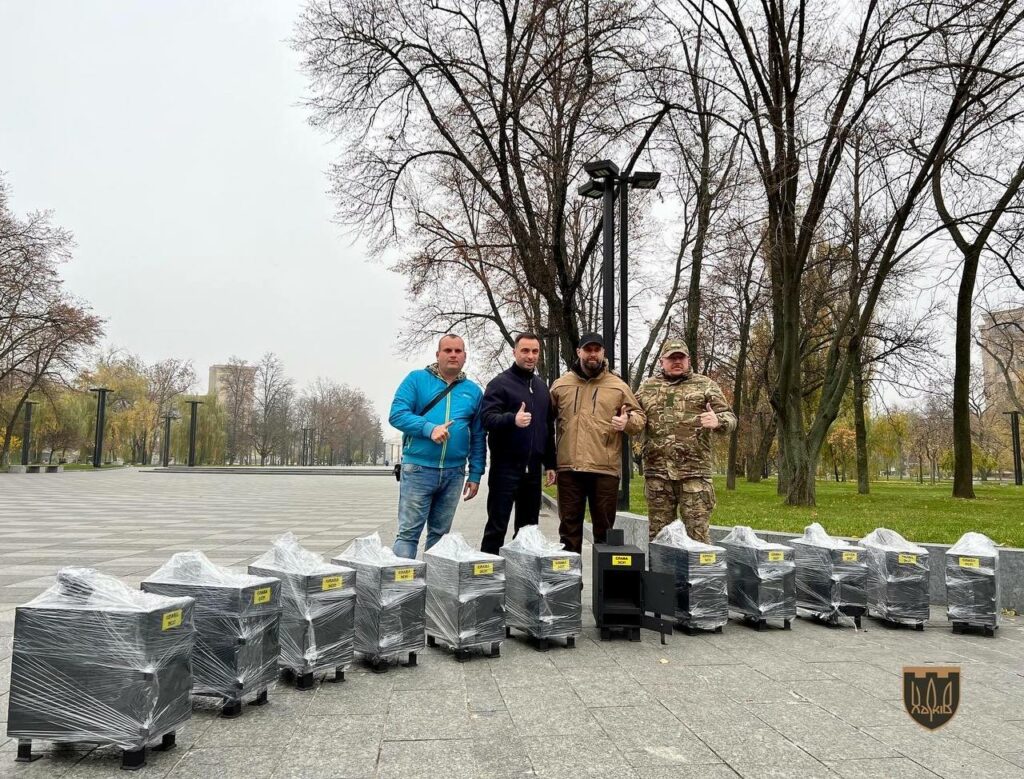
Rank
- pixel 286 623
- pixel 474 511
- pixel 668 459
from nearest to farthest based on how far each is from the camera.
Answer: pixel 286 623 → pixel 668 459 → pixel 474 511

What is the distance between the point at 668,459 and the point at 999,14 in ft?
28.9

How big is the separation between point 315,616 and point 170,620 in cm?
91

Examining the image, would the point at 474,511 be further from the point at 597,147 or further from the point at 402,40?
the point at 402,40

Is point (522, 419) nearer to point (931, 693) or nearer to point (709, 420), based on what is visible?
point (709, 420)

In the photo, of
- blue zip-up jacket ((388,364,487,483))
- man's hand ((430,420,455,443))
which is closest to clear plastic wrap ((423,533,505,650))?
man's hand ((430,420,455,443))

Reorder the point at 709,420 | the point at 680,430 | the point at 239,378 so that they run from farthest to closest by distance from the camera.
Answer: the point at 239,378 → the point at 680,430 → the point at 709,420

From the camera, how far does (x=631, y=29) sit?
42.5ft

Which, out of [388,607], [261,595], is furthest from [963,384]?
[261,595]

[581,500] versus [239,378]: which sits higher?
[239,378]

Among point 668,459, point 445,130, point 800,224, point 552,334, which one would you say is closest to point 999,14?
point 800,224

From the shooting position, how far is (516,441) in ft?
17.5

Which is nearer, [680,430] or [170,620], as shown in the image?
[170,620]

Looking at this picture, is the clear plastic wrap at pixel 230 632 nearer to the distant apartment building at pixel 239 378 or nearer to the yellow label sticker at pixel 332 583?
the yellow label sticker at pixel 332 583

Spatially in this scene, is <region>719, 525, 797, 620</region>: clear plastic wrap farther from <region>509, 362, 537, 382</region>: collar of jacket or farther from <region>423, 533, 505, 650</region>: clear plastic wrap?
<region>509, 362, 537, 382</region>: collar of jacket
